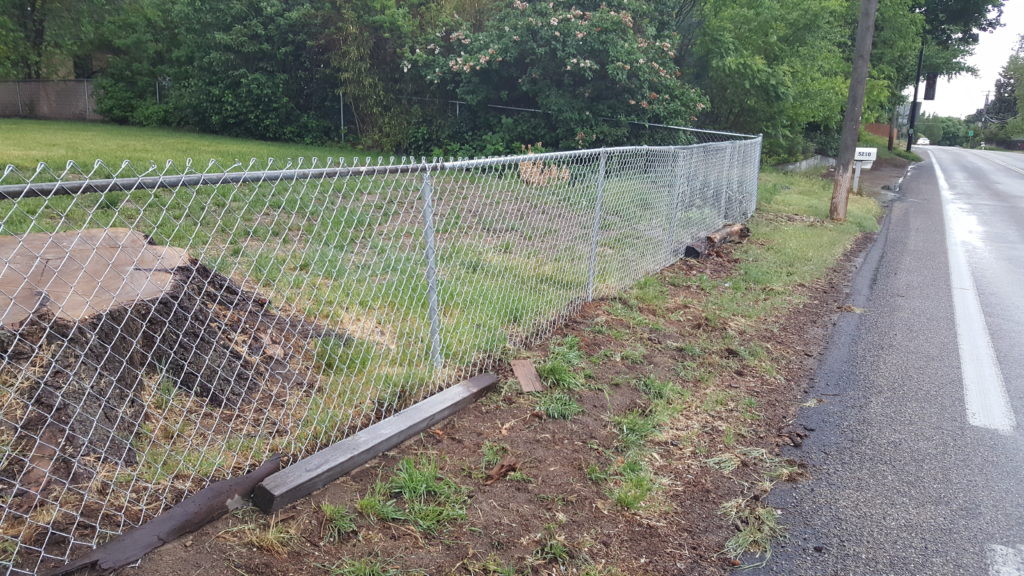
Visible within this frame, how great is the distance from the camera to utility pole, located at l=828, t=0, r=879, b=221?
483 inches

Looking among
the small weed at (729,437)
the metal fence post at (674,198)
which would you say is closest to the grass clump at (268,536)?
the small weed at (729,437)

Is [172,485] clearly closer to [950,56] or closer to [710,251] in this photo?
[710,251]

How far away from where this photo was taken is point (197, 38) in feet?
57.5

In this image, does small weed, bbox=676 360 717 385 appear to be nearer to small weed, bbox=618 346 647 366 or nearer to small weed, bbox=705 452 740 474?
small weed, bbox=618 346 647 366

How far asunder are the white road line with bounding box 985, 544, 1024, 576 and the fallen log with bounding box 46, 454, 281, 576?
314 centimetres

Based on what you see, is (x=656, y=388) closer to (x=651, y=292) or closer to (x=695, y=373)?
(x=695, y=373)

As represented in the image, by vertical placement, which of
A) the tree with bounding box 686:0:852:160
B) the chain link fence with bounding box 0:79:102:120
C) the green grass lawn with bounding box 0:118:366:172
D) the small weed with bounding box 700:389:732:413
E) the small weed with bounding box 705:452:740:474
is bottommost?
the small weed with bounding box 705:452:740:474

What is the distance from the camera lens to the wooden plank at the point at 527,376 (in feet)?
14.6

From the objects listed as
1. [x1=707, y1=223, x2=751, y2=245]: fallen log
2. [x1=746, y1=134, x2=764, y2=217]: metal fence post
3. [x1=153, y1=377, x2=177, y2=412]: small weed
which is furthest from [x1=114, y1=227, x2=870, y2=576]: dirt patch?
[x1=746, y1=134, x2=764, y2=217]: metal fence post

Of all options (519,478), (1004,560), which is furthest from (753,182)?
(519,478)

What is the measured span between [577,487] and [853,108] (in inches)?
463

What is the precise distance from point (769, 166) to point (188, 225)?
19363mm

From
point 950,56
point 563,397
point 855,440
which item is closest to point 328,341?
point 563,397

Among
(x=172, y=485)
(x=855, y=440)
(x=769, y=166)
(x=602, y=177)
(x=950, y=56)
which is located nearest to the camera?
(x=172, y=485)
